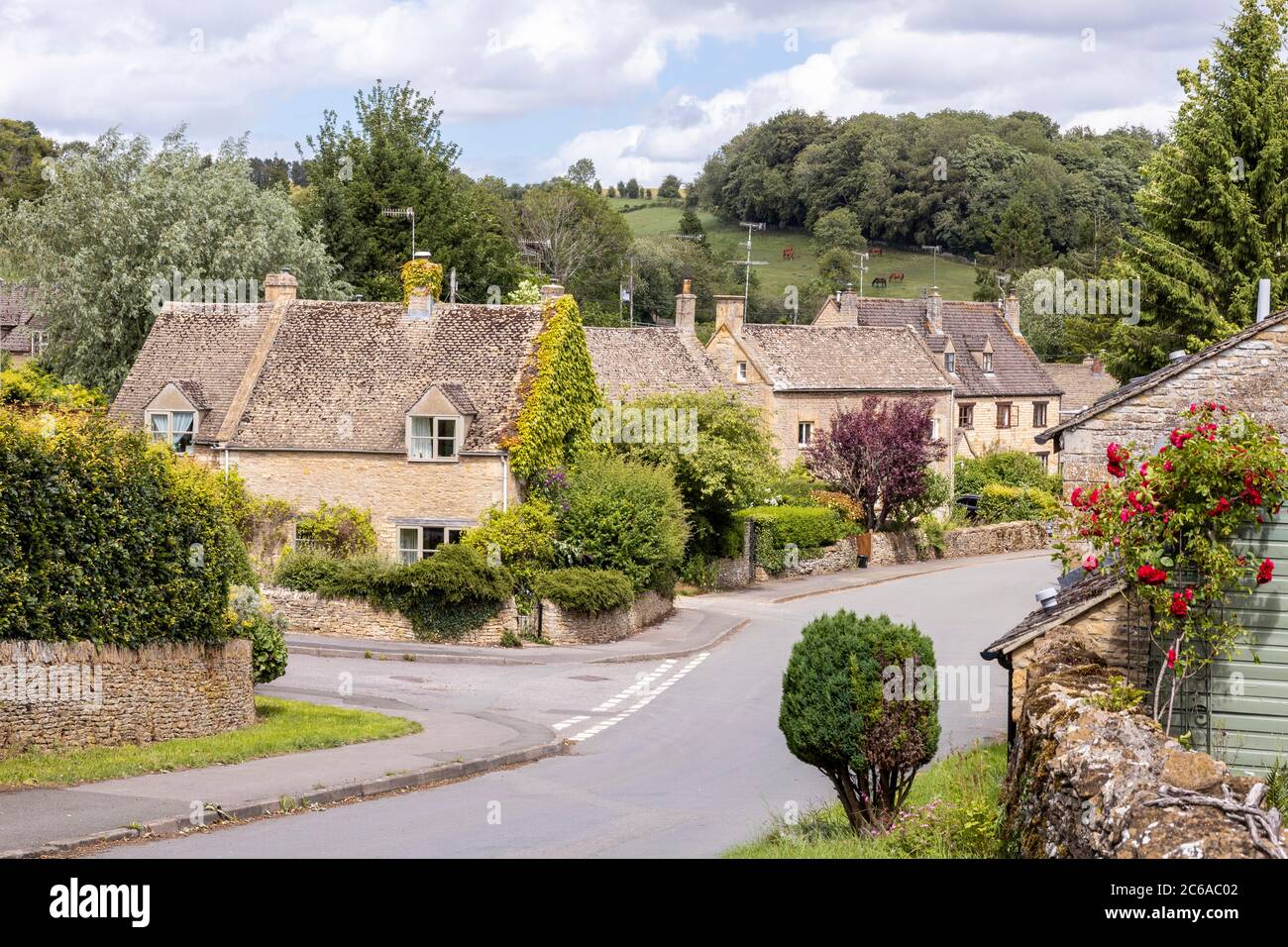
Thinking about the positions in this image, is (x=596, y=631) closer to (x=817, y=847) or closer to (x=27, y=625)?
(x=27, y=625)

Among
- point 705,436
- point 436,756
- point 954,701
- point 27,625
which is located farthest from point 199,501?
point 705,436

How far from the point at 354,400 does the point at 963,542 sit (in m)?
30.1

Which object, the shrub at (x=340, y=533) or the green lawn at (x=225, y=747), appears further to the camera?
the shrub at (x=340, y=533)

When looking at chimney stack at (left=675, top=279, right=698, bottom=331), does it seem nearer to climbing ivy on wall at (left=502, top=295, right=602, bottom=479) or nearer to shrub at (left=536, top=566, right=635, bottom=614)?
climbing ivy on wall at (left=502, top=295, right=602, bottom=479)

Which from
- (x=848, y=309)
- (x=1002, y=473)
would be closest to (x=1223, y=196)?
(x=1002, y=473)

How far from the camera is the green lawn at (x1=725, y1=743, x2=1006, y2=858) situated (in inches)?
493

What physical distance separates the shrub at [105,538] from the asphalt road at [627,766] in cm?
404

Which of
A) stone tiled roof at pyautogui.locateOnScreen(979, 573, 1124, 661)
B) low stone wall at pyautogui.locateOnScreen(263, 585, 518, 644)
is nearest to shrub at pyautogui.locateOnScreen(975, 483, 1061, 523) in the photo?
low stone wall at pyautogui.locateOnScreen(263, 585, 518, 644)

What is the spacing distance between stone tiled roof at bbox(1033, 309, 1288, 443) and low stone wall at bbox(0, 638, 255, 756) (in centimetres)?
1265

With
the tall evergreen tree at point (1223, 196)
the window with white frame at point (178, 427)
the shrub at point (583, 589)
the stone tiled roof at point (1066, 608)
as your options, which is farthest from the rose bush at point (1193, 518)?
the window with white frame at point (178, 427)

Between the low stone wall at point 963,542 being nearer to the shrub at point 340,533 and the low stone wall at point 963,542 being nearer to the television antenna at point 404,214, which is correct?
the shrub at point 340,533

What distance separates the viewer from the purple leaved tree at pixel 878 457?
5353 centimetres
